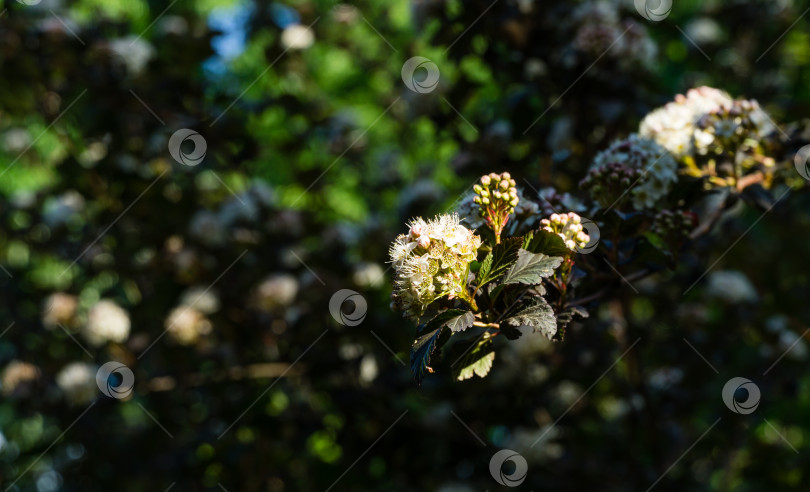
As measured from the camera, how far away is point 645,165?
5.24 ft

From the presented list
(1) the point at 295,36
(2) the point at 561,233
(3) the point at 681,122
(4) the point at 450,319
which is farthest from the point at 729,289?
(4) the point at 450,319

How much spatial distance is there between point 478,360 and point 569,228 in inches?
10.9

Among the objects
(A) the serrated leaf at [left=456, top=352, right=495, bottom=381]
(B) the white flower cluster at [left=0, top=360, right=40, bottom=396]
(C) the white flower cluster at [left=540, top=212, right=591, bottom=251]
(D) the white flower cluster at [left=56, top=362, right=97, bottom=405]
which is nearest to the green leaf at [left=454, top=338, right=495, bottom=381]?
(A) the serrated leaf at [left=456, top=352, right=495, bottom=381]

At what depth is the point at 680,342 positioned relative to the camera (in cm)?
318

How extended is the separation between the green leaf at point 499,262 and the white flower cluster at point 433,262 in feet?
0.08

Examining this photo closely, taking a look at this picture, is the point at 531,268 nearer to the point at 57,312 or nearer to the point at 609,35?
the point at 609,35

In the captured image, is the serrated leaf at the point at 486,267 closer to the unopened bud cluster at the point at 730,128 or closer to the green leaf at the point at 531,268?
the green leaf at the point at 531,268

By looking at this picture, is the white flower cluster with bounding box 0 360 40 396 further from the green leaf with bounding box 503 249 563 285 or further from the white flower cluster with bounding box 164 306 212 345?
the green leaf with bounding box 503 249 563 285

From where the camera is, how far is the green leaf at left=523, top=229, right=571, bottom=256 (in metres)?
1.23

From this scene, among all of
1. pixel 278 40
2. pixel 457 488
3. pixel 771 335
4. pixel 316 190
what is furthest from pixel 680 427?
pixel 278 40

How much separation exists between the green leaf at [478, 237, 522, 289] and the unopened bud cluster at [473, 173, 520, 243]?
36mm

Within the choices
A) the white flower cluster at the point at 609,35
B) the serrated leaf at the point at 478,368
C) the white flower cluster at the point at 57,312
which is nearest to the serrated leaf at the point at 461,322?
the serrated leaf at the point at 478,368

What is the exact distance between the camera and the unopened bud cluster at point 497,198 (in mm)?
1242

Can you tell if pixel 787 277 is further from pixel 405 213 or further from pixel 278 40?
pixel 278 40
